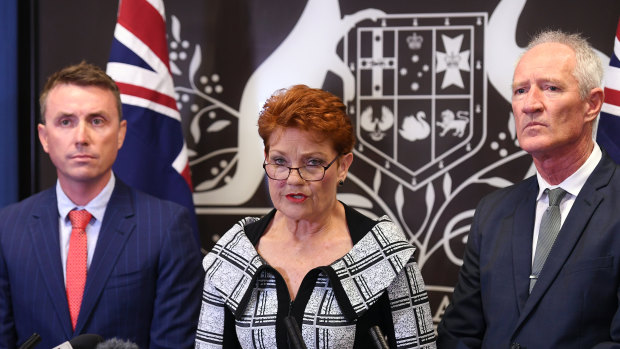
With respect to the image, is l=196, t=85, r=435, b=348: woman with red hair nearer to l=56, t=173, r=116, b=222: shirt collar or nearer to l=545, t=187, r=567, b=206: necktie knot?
l=545, t=187, r=567, b=206: necktie knot

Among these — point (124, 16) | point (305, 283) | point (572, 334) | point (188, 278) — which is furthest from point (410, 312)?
point (124, 16)

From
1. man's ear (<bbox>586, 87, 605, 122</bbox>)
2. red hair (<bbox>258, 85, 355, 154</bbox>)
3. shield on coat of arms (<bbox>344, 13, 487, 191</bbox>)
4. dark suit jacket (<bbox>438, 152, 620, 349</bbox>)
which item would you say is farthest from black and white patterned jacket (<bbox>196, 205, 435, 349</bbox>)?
shield on coat of arms (<bbox>344, 13, 487, 191</bbox>)

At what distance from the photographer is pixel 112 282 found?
2646 millimetres

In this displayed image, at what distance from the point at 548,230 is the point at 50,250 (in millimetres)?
1797

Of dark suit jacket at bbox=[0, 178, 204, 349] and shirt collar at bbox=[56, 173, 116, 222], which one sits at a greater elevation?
shirt collar at bbox=[56, 173, 116, 222]


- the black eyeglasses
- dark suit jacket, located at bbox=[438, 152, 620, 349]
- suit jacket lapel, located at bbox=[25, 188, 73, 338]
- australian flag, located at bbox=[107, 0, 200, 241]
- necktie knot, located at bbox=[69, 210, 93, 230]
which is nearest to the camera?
dark suit jacket, located at bbox=[438, 152, 620, 349]

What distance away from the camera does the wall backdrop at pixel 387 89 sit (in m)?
3.41

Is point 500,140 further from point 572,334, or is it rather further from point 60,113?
point 60,113

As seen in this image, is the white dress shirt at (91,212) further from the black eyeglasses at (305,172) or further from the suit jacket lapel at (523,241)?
the suit jacket lapel at (523,241)

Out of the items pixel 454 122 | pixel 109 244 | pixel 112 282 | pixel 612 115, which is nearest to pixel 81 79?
pixel 109 244

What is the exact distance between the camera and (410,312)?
222 cm

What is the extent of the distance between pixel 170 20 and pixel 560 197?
7.26 ft

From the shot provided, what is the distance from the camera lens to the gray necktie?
225 centimetres

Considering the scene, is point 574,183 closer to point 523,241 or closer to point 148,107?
point 523,241
